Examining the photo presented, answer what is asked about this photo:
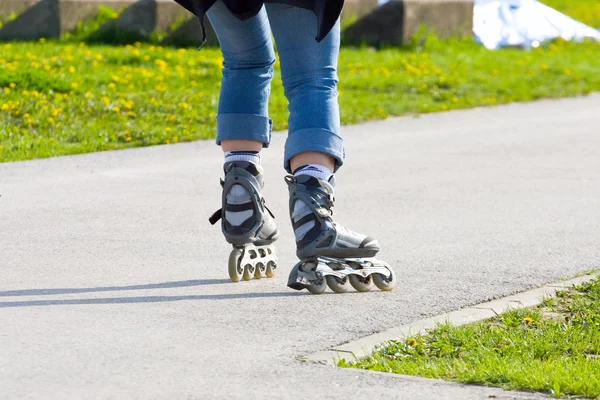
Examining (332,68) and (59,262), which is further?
(59,262)

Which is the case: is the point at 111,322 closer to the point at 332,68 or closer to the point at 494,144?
the point at 332,68

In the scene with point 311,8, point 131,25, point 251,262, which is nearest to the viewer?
point 311,8

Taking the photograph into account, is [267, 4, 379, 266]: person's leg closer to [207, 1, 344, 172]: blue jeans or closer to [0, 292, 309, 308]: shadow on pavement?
[207, 1, 344, 172]: blue jeans

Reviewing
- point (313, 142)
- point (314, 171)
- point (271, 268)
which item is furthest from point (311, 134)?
point (271, 268)

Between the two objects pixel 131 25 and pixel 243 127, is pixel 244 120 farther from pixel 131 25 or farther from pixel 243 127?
pixel 131 25

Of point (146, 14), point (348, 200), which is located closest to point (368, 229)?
point (348, 200)

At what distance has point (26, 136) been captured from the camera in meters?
8.76

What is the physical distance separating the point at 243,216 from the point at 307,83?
1.72 ft

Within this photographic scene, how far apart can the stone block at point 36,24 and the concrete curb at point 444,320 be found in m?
10.9

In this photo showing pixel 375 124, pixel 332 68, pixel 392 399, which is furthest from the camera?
pixel 375 124

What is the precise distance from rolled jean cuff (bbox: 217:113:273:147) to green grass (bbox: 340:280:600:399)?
108cm

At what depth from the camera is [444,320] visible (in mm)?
4000

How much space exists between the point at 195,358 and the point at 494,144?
20.9ft

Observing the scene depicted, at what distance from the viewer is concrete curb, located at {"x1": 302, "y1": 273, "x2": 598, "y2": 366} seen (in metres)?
3.54
